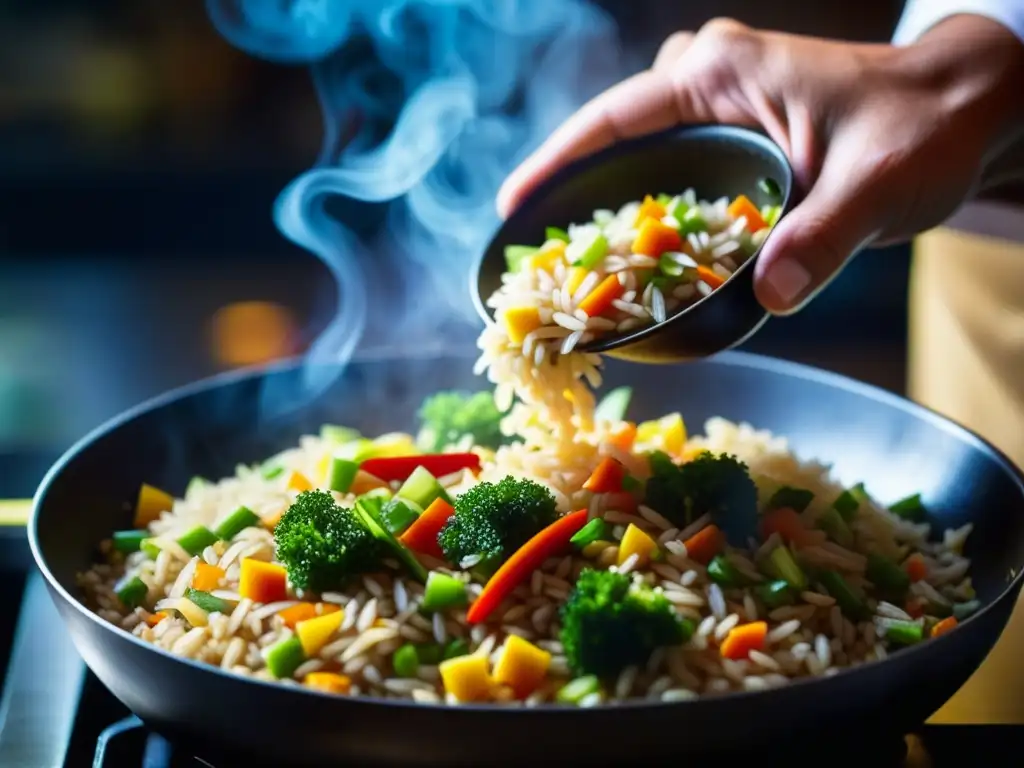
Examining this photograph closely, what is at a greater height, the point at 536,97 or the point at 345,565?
the point at 536,97


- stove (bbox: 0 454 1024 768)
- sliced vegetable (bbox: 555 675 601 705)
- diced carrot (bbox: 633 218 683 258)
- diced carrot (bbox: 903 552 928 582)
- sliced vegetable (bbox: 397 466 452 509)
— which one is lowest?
stove (bbox: 0 454 1024 768)

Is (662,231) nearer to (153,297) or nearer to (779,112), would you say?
(779,112)

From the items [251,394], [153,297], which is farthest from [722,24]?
[153,297]

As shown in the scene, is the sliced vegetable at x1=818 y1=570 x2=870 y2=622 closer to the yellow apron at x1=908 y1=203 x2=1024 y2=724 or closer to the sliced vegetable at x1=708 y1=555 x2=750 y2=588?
the sliced vegetable at x1=708 y1=555 x2=750 y2=588

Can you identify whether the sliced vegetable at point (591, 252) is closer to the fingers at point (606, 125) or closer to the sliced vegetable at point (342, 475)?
the fingers at point (606, 125)

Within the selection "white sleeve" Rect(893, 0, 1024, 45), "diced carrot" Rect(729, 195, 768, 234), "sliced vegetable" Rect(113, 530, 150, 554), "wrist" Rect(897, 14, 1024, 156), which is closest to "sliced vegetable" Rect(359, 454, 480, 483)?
"sliced vegetable" Rect(113, 530, 150, 554)

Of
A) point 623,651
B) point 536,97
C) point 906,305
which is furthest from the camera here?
point 906,305
